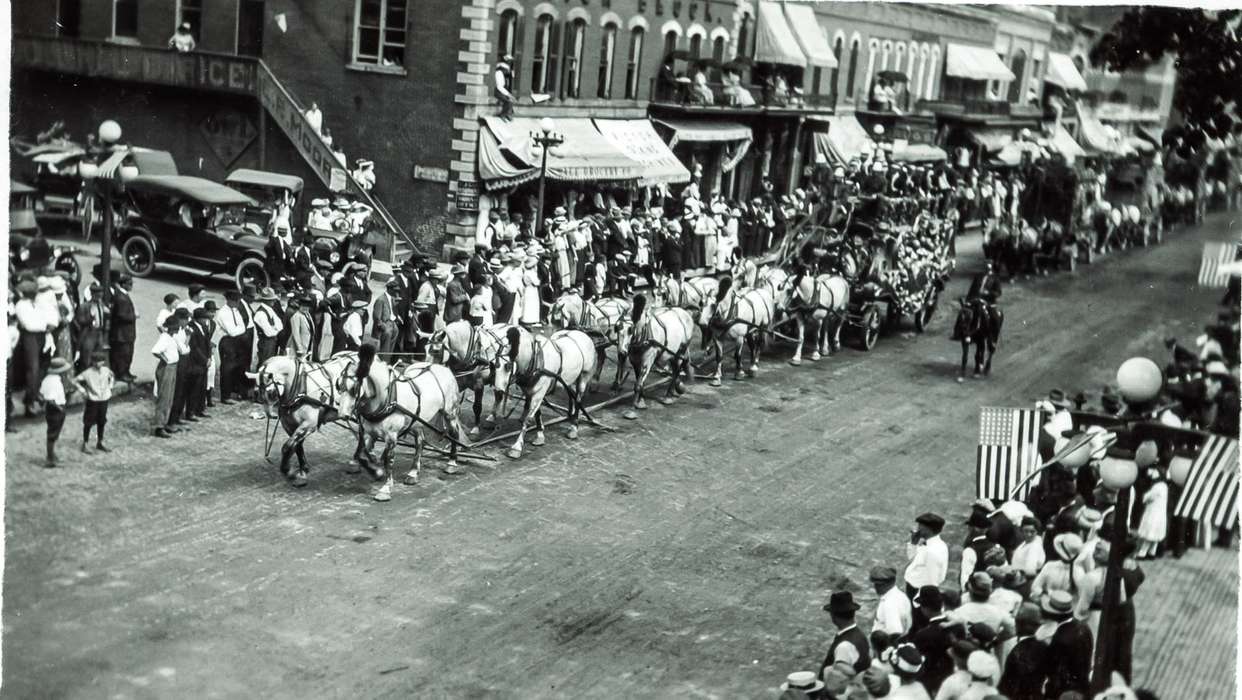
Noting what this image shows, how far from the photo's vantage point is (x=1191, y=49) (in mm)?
12930

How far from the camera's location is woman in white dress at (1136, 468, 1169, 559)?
13.1 m

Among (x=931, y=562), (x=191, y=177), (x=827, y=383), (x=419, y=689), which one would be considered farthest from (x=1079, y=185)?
(x=419, y=689)

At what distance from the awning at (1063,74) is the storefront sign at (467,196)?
7.83 meters

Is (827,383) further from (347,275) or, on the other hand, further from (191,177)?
(191,177)

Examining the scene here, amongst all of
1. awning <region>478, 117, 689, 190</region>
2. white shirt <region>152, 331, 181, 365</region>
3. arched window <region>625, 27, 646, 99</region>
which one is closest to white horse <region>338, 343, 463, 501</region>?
white shirt <region>152, 331, 181, 365</region>

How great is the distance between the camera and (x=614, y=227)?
Result: 2439 cm

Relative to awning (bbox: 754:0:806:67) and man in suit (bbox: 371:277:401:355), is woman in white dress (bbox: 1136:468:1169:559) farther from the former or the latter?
awning (bbox: 754:0:806:67)

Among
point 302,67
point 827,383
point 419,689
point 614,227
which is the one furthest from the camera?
point 614,227

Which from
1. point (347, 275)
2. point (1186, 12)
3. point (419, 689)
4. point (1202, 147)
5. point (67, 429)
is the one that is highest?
point (1186, 12)

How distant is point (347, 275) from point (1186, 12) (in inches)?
415

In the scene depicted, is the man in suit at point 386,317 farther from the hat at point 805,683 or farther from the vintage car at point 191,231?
the hat at point 805,683

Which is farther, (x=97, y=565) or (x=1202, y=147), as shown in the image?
(x=1202, y=147)

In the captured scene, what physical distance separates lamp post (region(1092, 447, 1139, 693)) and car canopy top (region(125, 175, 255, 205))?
11108mm

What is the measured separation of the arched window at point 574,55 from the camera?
22.9 meters
